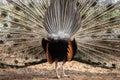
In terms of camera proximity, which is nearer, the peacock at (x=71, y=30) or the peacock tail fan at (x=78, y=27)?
the peacock at (x=71, y=30)

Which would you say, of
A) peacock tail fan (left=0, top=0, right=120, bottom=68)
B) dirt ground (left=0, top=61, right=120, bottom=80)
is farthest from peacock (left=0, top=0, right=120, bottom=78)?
dirt ground (left=0, top=61, right=120, bottom=80)

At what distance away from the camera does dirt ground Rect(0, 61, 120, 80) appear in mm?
7723

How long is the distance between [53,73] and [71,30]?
62.3 inches

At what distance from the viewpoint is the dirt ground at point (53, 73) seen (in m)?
7.72

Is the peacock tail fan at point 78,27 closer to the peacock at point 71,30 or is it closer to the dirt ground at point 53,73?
the peacock at point 71,30

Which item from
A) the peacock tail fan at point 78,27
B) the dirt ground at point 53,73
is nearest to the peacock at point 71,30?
the peacock tail fan at point 78,27

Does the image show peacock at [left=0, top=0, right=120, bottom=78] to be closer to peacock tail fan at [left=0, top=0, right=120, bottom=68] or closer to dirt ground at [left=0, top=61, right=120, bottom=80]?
peacock tail fan at [left=0, top=0, right=120, bottom=68]

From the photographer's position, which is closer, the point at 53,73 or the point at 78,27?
the point at 78,27

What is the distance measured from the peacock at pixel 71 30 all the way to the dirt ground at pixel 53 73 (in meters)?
0.26

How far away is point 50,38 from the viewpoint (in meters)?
7.00

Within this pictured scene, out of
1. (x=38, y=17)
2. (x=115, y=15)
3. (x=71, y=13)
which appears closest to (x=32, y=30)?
(x=38, y=17)

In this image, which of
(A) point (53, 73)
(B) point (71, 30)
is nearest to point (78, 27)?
(B) point (71, 30)

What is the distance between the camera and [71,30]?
711 centimetres

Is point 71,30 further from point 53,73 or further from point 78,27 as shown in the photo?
point 53,73
